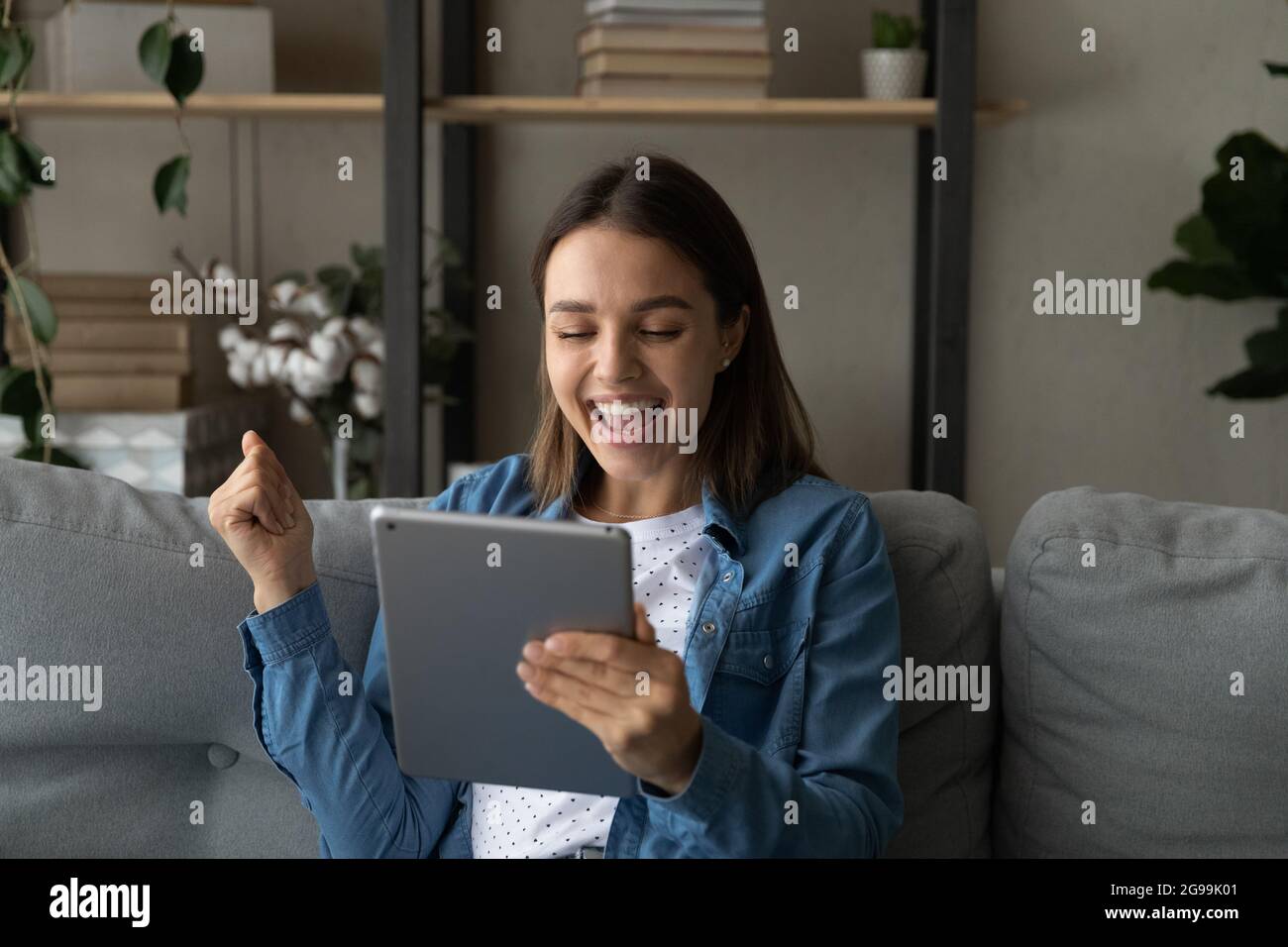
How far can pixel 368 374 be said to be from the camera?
7.33 feet

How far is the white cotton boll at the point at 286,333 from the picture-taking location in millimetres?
2256

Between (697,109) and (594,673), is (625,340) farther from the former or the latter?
(697,109)

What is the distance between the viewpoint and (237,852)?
4.10ft

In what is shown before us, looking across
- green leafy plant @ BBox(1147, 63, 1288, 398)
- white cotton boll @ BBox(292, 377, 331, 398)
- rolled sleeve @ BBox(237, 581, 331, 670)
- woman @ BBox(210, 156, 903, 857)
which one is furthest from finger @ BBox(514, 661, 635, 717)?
green leafy plant @ BBox(1147, 63, 1288, 398)

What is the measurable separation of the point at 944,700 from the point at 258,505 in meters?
0.66

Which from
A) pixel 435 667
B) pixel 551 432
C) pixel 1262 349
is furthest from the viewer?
pixel 1262 349

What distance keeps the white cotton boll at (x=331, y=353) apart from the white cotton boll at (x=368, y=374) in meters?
0.03

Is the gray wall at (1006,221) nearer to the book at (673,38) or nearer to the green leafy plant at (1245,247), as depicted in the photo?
the green leafy plant at (1245,247)

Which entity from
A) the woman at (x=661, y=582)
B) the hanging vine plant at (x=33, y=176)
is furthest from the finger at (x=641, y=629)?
the hanging vine plant at (x=33, y=176)
